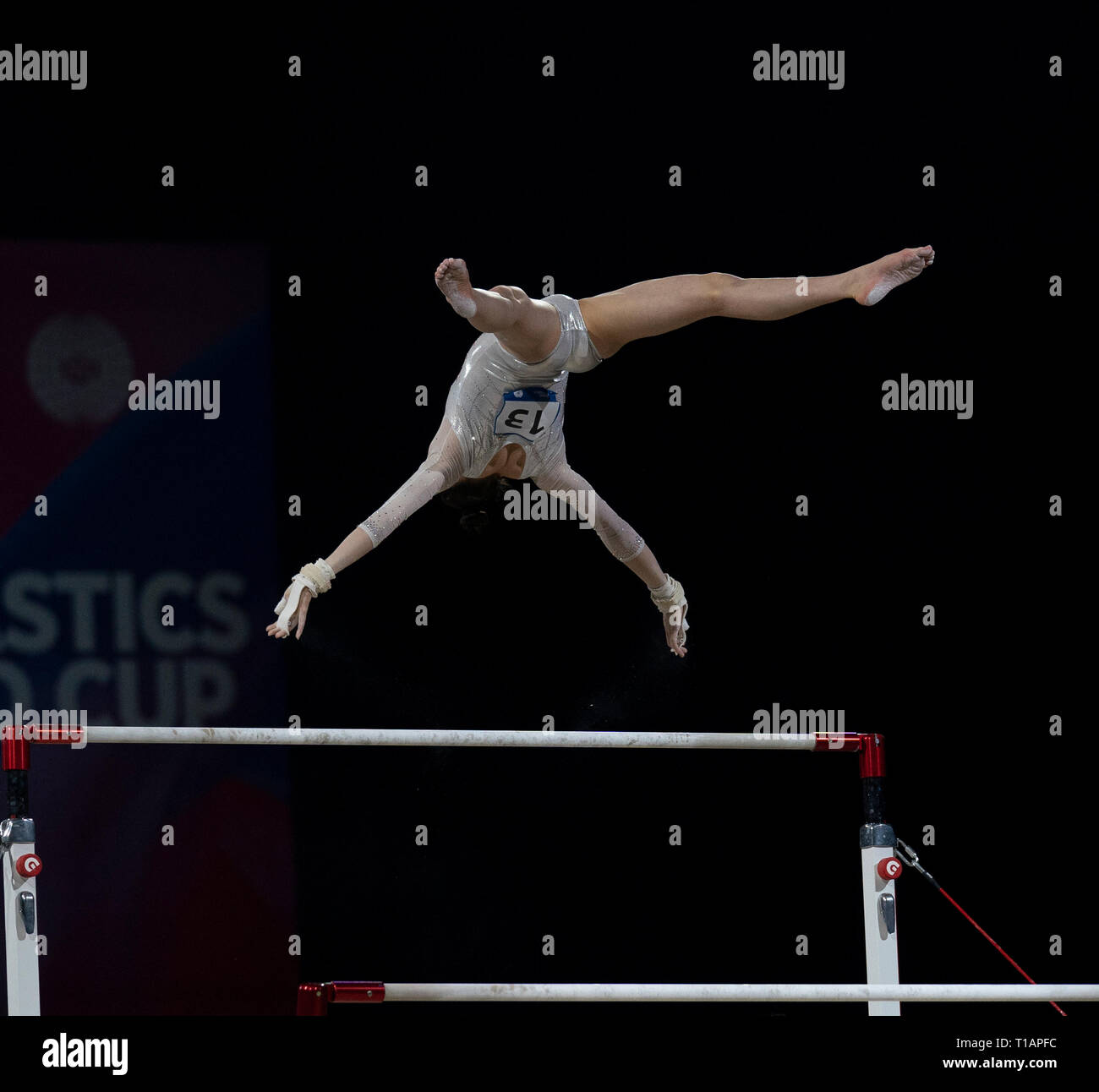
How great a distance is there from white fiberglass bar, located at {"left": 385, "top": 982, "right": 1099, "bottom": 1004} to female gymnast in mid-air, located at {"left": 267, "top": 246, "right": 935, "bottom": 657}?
1250 mm

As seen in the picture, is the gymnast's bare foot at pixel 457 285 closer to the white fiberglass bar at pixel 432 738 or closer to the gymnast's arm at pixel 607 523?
the gymnast's arm at pixel 607 523

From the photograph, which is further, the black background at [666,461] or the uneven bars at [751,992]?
the black background at [666,461]

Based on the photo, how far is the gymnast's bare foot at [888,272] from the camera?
13.0ft

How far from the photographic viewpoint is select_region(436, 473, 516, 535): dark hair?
15.5 ft

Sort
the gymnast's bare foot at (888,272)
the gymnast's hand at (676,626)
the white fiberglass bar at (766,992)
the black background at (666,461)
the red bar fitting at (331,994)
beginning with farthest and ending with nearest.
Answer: the black background at (666,461)
the gymnast's hand at (676,626)
the gymnast's bare foot at (888,272)
the red bar fitting at (331,994)
the white fiberglass bar at (766,992)

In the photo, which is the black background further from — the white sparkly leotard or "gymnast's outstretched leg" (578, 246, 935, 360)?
"gymnast's outstretched leg" (578, 246, 935, 360)

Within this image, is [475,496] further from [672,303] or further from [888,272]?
[888,272]

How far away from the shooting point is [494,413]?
4488 millimetres

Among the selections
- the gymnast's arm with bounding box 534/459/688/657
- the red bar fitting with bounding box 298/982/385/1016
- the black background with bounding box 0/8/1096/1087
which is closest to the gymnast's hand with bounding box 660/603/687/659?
the gymnast's arm with bounding box 534/459/688/657

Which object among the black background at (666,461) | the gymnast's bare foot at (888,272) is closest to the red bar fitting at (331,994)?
the black background at (666,461)

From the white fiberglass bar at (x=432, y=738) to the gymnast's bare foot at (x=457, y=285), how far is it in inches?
45.6
